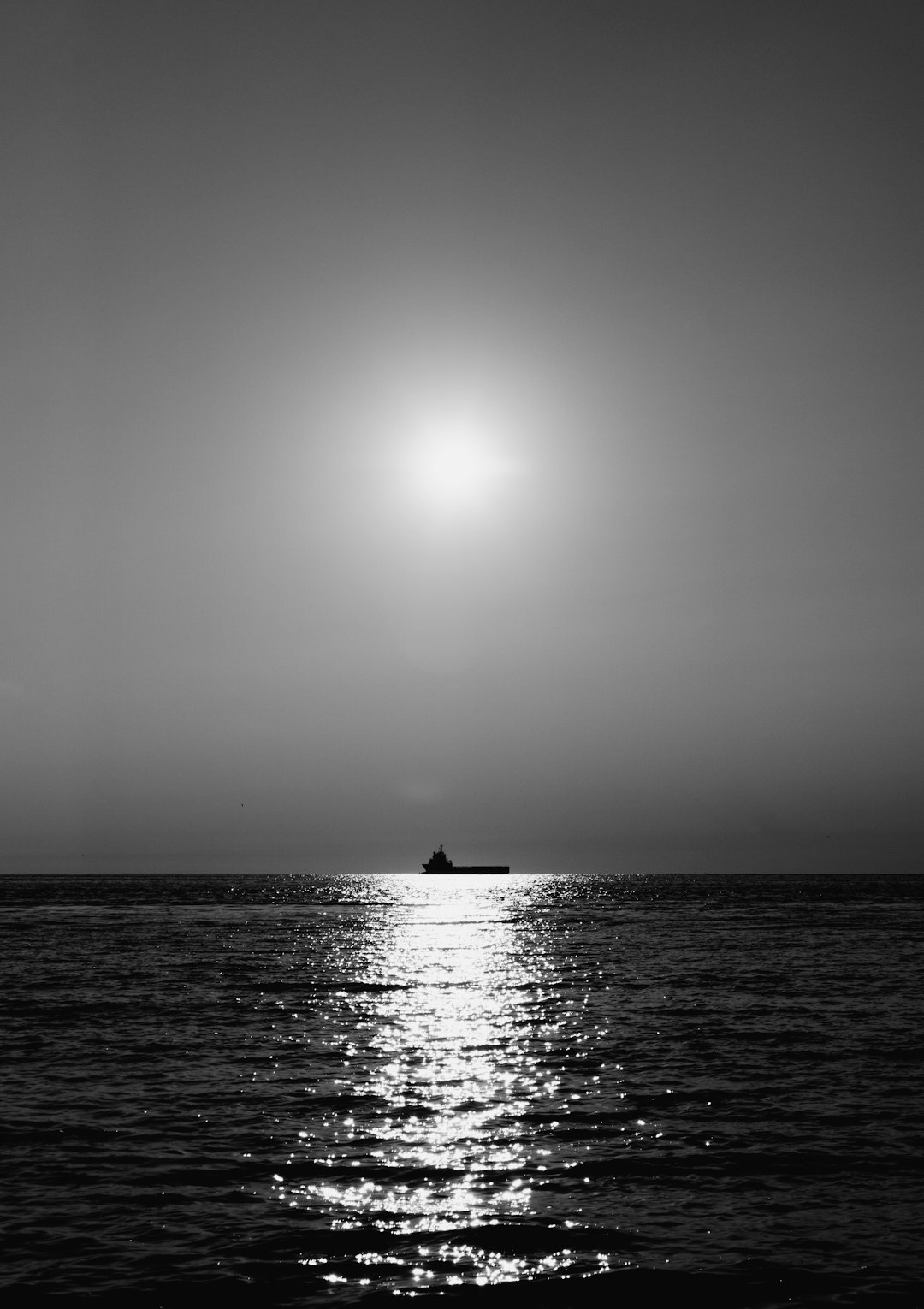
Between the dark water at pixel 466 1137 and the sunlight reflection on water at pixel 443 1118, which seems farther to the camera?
the sunlight reflection on water at pixel 443 1118

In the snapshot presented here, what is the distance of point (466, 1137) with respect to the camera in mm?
20938

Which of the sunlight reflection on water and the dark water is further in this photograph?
the sunlight reflection on water

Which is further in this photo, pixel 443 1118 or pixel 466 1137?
pixel 443 1118

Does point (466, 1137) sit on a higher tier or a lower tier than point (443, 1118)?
lower

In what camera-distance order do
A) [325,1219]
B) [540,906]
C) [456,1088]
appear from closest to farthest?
[325,1219] < [456,1088] < [540,906]

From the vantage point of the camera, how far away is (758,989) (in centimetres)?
4453

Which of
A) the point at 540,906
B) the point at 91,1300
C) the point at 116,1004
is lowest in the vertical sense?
the point at 91,1300

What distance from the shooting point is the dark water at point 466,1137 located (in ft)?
46.8

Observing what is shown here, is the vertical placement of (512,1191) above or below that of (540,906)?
below

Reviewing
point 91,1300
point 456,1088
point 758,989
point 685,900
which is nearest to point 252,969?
point 758,989

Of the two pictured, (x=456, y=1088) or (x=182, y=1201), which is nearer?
(x=182, y=1201)

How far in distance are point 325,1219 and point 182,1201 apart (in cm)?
255

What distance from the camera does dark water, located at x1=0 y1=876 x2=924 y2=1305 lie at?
46.8 feet

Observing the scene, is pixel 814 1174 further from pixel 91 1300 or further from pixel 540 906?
pixel 540 906
